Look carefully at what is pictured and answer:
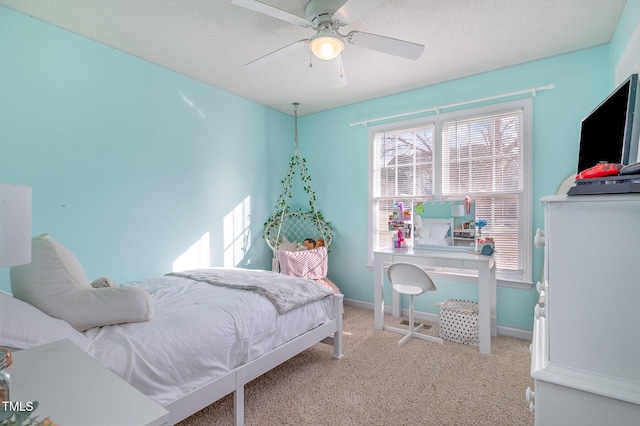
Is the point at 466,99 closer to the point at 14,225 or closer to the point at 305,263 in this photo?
the point at 305,263

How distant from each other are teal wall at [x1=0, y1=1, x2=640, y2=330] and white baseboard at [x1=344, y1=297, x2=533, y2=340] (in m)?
0.05

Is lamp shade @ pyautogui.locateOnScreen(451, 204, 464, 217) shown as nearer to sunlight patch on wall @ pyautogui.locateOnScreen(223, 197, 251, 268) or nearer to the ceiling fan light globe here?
the ceiling fan light globe

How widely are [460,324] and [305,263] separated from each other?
5.63ft

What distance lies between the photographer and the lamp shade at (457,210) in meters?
3.27

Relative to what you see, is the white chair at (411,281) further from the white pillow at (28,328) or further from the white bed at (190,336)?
the white pillow at (28,328)

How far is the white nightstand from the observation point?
0.71 metres

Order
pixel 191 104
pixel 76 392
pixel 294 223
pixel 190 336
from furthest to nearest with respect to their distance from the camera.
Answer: pixel 294 223 < pixel 191 104 < pixel 190 336 < pixel 76 392

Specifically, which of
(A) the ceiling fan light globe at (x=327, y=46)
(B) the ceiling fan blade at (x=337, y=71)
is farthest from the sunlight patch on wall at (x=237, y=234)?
(A) the ceiling fan light globe at (x=327, y=46)

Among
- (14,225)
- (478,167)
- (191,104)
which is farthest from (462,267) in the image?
(191,104)

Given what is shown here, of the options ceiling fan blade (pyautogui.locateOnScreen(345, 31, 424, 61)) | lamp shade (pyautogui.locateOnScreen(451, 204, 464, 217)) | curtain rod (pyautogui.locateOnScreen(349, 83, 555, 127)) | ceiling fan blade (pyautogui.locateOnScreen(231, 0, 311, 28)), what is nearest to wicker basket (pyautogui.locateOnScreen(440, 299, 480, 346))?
lamp shade (pyautogui.locateOnScreen(451, 204, 464, 217))

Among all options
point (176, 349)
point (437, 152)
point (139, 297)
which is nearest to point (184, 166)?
point (139, 297)

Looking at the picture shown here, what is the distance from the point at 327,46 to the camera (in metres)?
2.10

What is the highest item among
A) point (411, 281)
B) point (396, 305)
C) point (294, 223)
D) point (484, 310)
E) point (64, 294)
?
point (294, 223)

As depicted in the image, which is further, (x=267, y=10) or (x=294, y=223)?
(x=294, y=223)
